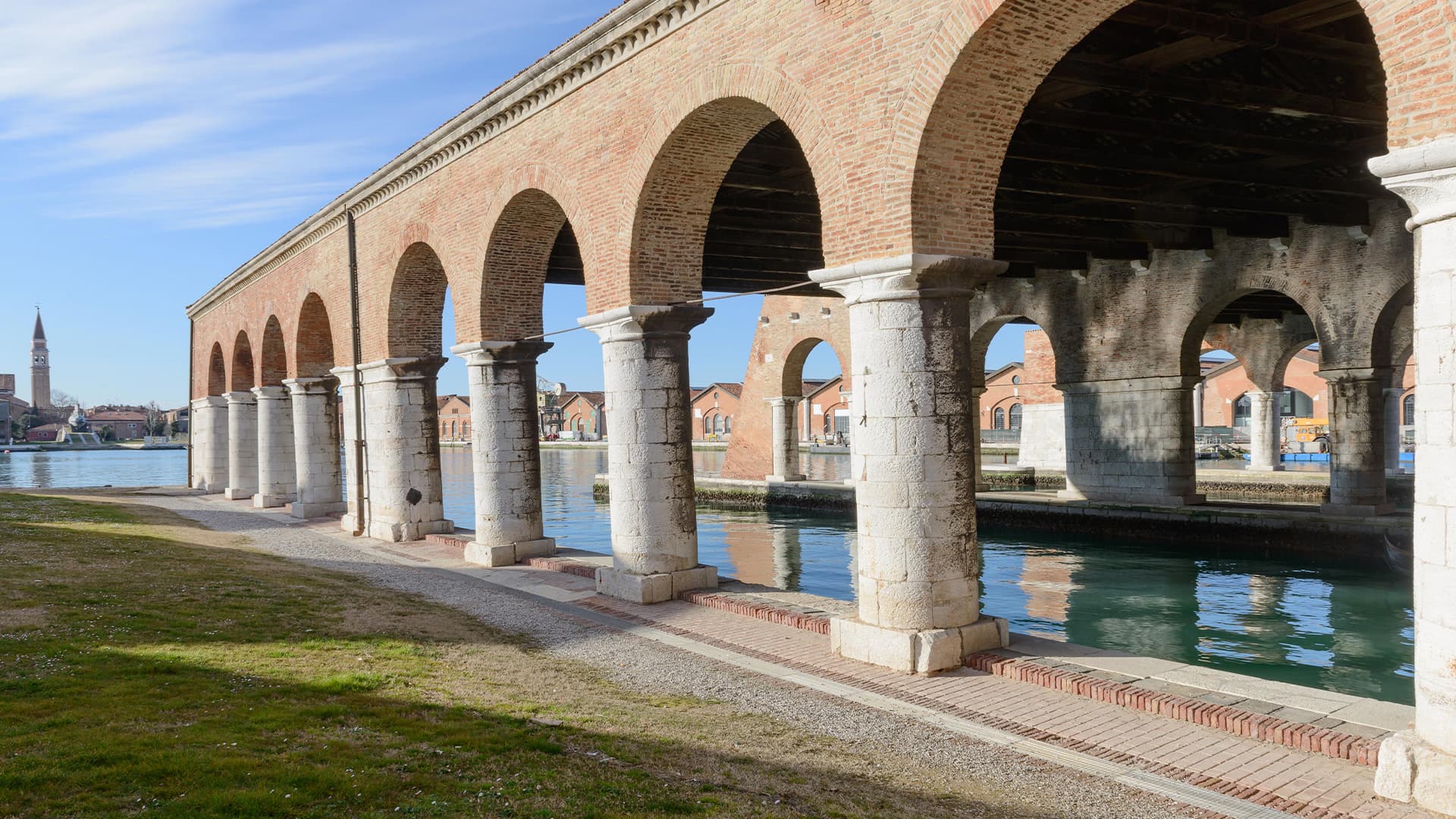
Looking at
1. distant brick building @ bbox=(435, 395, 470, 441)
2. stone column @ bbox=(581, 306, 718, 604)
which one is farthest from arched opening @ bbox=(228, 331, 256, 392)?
distant brick building @ bbox=(435, 395, 470, 441)

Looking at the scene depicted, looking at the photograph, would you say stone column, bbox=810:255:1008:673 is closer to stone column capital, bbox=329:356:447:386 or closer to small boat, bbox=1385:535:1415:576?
stone column capital, bbox=329:356:447:386

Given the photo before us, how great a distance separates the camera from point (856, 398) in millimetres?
8719

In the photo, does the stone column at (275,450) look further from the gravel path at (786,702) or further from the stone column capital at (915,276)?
the stone column capital at (915,276)

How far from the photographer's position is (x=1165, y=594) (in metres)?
15.9

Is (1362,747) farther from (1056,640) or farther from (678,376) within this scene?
(678,376)

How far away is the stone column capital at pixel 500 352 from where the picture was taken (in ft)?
48.9

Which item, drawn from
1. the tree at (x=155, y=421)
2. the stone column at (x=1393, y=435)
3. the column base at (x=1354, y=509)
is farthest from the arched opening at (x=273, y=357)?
the tree at (x=155, y=421)

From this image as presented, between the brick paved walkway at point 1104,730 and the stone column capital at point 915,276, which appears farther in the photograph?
the stone column capital at point 915,276

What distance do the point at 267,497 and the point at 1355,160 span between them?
24402 millimetres

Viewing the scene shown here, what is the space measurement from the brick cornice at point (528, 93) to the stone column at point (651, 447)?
2980 millimetres

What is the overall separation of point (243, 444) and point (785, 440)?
628 inches

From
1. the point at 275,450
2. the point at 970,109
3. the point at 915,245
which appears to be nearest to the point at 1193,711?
the point at 915,245

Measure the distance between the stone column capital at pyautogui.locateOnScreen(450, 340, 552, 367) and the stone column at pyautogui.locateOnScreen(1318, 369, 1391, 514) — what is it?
1469 centimetres

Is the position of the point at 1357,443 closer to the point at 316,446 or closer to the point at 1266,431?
the point at 1266,431
